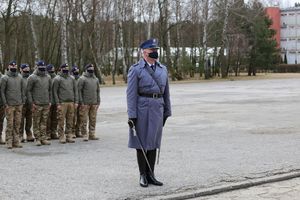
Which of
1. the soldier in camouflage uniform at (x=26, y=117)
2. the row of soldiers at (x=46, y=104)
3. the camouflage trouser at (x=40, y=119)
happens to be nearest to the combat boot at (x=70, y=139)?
the row of soldiers at (x=46, y=104)

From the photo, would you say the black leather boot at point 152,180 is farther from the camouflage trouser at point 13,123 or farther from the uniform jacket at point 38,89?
the uniform jacket at point 38,89

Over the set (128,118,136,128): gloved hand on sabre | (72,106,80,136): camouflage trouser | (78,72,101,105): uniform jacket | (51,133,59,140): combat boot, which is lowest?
(51,133,59,140): combat boot

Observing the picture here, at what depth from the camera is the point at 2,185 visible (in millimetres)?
8219

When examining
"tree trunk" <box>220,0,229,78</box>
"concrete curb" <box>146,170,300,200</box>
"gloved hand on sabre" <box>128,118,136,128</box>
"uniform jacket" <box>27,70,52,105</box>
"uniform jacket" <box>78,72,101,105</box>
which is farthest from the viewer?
"tree trunk" <box>220,0,229,78</box>

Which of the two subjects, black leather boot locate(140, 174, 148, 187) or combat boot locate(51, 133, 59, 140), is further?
combat boot locate(51, 133, 59, 140)

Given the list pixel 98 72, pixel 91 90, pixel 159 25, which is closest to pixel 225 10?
pixel 159 25

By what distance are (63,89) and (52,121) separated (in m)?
1.10

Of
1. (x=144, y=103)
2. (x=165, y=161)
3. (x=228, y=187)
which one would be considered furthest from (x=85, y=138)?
(x=228, y=187)

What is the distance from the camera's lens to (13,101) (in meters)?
12.0

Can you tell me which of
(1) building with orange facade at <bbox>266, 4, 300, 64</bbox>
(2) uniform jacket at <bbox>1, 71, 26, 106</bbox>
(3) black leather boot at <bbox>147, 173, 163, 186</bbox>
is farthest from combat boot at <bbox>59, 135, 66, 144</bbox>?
(1) building with orange facade at <bbox>266, 4, 300, 64</bbox>

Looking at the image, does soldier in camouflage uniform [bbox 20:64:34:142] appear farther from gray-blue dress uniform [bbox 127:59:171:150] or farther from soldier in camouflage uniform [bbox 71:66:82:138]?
gray-blue dress uniform [bbox 127:59:171:150]

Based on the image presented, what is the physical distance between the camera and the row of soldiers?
39.7 ft

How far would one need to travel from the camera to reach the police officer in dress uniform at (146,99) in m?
7.98

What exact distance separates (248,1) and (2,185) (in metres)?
59.4
